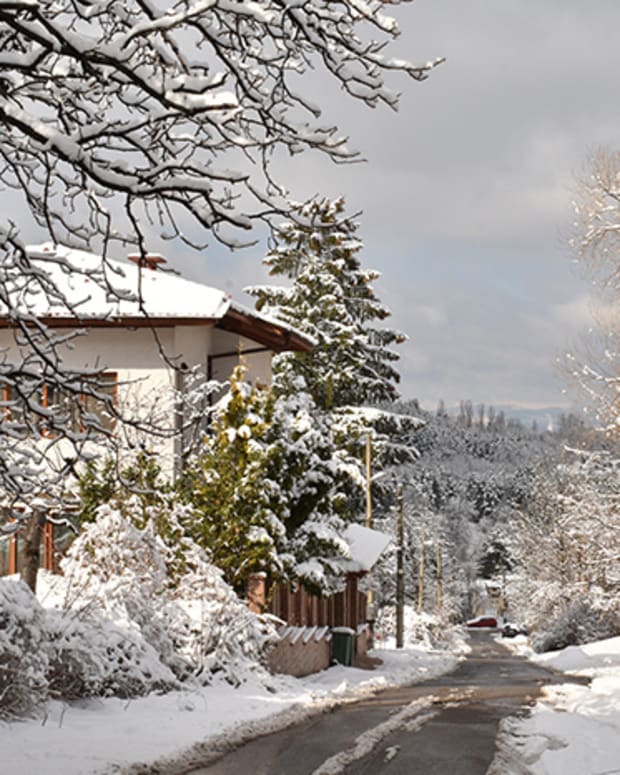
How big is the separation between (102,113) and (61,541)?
17.4 metres

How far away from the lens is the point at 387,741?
445 inches

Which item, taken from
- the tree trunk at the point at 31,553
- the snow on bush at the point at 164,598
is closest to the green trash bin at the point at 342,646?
the snow on bush at the point at 164,598

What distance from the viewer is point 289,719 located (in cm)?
1335

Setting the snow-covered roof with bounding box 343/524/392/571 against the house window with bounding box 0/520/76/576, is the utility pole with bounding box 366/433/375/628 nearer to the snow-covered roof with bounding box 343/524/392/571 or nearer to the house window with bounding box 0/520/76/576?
the snow-covered roof with bounding box 343/524/392/571

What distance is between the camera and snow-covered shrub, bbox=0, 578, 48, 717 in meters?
10.6

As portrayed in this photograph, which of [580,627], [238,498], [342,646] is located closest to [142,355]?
[238,498]

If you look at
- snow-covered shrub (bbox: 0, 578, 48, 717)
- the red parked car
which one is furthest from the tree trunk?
the red parked car

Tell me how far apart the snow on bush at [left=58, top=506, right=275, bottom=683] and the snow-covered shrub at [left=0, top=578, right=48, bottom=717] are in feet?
6.28

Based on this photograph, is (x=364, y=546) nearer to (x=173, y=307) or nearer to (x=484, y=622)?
(x=173, y=307)

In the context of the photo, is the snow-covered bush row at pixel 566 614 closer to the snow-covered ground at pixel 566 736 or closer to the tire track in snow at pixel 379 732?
the snow-covered ground at pixel 566 736

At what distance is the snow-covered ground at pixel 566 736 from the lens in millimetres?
9586

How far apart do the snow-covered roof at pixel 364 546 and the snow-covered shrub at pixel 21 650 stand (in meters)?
14.9

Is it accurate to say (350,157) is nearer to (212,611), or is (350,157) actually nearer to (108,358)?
(212,611)

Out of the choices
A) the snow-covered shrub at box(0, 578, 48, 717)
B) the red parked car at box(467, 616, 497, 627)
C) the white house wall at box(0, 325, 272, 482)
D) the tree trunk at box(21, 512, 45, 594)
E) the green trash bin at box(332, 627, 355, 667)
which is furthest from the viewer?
the red parked car at box(467, 616, 497, 627)
